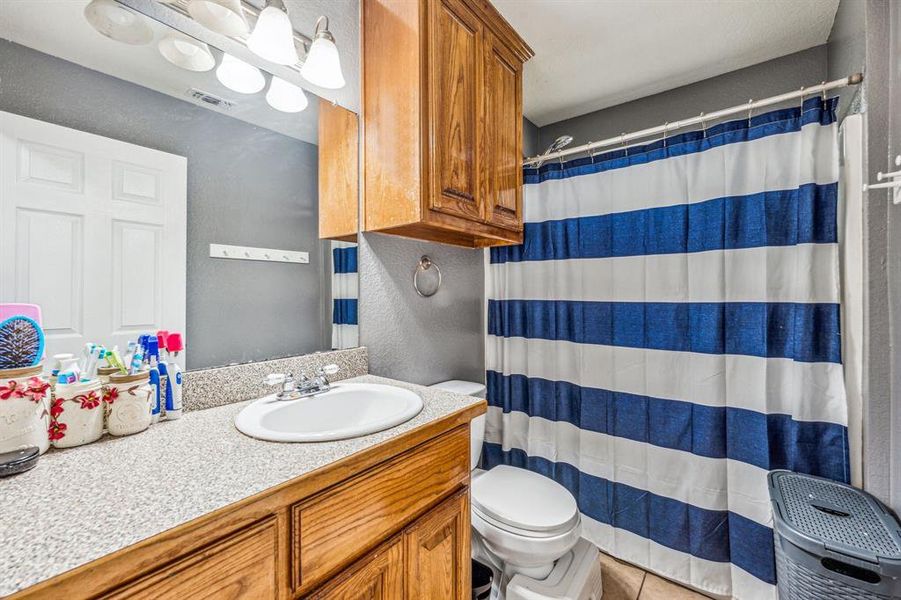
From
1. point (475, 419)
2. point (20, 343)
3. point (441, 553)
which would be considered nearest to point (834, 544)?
point (441, 553)

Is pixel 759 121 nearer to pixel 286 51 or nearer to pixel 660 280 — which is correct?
pixel 660 280

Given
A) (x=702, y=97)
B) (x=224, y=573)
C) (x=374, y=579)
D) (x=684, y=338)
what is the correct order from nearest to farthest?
(x=224, y=573), (x=374, y=579), (x=684, y=338), (x=702, y=97)

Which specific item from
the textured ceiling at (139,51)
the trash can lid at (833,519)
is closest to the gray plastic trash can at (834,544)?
the trash can lid at (833,519)

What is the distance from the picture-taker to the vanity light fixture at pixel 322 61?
1.17m

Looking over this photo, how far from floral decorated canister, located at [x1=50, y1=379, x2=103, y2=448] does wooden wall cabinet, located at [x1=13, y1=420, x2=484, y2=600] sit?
0.43 m

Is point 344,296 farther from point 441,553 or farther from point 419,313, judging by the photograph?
point 441,553

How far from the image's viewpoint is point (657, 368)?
5.31 feet

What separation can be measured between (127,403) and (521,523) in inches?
45.7

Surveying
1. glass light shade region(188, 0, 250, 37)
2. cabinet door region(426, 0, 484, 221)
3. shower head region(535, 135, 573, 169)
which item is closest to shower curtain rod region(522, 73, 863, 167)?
shower head region(535, 135, 573, 169)

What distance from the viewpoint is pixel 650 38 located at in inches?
66.9

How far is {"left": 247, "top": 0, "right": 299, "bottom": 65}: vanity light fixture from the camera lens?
105cm

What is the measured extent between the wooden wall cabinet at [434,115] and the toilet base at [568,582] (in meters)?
1.28

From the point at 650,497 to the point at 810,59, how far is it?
6.99 ft

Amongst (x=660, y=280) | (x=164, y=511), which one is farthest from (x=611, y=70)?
(x=164, y=511)
